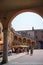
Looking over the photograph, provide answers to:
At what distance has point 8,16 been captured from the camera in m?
16.6

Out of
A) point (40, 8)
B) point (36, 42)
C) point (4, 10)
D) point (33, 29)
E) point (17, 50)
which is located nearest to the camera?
point (40, 8)

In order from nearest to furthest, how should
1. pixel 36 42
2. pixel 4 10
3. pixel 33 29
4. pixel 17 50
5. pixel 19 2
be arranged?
pixel 19 2
pixel 4 10
pixel 17 50
pixel 36 42
pixel 33 29

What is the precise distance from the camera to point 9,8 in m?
15.8

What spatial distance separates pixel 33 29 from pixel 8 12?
77601 mm

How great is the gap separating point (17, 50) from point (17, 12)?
27.4 metres

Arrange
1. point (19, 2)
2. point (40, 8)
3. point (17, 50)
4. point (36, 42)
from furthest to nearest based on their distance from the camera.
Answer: point (36, 42) → point (17, 50) → point (40, 8) → point (19, 2)

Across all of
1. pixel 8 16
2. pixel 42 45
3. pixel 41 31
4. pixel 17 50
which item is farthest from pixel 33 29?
pixel 8 16

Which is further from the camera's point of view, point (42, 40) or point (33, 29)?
point (33, 29)

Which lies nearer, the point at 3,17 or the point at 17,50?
the point at 3,17

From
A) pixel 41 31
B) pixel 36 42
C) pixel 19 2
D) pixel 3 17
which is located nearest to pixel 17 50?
pixel 3 17

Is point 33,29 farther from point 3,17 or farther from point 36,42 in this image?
point 3,17

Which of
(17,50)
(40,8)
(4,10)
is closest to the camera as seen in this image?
(40,8)

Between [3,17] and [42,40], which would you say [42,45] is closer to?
[42,40]

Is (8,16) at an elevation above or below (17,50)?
above
